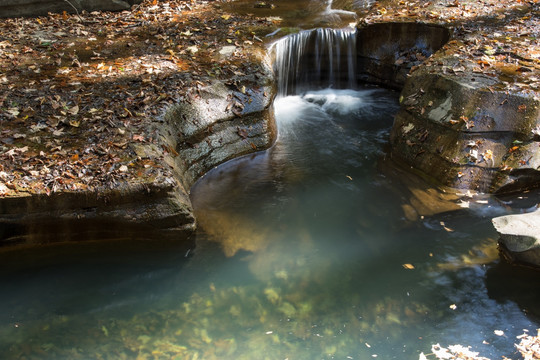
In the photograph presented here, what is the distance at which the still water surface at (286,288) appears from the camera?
4238 millimetres

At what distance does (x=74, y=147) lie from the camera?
5.49m

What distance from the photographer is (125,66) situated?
24.1 feet

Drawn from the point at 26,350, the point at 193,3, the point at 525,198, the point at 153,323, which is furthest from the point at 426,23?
the point at 26,350

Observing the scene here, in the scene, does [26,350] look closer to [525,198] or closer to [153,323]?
[153,323]

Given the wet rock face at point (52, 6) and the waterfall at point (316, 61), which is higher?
the wet rock face at point (52, 6)

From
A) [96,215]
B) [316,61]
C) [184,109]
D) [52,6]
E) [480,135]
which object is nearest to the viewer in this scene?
[96,215]

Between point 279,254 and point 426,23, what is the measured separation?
621 cm

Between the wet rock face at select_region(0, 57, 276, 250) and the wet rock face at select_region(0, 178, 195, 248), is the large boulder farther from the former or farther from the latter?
the wet rock face at select_region(0, 178, 195, 248)

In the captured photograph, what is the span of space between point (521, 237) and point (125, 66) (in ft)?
21.1

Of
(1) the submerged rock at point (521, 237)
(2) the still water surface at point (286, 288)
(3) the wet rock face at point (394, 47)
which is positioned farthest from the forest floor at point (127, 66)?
(1) the submerged rock at point (521, 237)

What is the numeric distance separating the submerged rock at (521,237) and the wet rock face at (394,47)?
465 centimetres

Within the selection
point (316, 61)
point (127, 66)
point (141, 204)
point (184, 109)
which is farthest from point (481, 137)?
point (127, 66)

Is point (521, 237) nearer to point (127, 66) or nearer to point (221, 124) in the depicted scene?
point (221, 124)

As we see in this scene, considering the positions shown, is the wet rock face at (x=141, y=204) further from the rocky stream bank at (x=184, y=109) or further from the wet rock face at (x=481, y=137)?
the wet rock face at (x=481, y=137)
